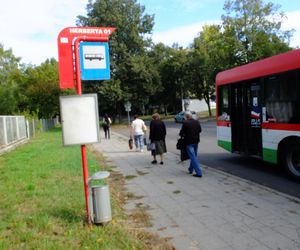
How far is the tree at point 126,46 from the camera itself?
48.8 metres

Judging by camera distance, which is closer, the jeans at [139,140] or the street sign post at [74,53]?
the street sign post at [74,53]

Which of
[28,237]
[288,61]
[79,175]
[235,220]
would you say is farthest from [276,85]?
[28,237]

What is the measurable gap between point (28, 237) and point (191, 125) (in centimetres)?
557

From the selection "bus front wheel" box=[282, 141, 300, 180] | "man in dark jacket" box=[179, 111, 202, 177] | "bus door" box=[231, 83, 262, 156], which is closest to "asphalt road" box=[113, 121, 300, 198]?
"bus front wheel" box=[282, 141, 300, 180]

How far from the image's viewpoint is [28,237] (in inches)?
192

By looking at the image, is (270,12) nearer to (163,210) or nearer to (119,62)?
(119,62)

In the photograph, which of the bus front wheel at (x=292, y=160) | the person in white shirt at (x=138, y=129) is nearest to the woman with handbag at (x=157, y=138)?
the person in white shirt at (x=138, y=129)

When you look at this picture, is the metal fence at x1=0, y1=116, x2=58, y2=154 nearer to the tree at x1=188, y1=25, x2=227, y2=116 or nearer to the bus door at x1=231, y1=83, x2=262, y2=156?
the bus door at x1=231, y1=83, x2=262, y2=156

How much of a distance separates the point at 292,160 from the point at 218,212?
3.58 meters

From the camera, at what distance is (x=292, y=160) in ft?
28.8

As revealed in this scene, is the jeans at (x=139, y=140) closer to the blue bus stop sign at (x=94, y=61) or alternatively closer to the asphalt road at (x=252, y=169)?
the asphalt road at (x=252, y=169)

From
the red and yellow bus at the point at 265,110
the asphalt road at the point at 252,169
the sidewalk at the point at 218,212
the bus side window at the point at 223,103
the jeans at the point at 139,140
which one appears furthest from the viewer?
the jeans at the point at 139,140

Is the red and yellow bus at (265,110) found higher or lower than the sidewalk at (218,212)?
higher

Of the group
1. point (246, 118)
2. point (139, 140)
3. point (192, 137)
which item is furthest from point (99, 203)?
point (139, 140)
